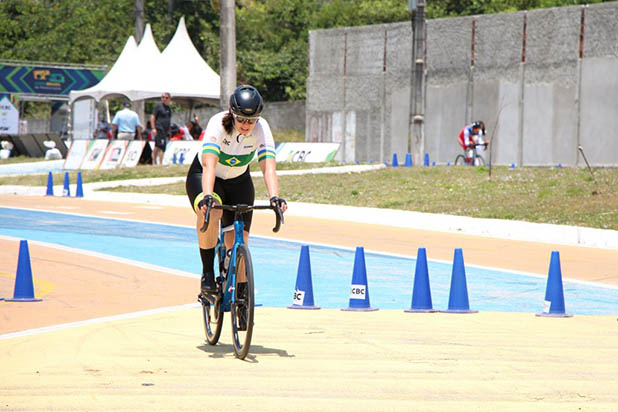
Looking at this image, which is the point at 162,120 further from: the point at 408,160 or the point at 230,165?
the point at 230,165

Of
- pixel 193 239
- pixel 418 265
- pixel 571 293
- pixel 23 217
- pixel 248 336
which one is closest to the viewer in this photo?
pixel 248 336

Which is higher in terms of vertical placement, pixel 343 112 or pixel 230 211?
pixel 343 112

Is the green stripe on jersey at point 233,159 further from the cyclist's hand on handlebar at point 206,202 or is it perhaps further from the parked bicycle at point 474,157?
the parked bicycle at point 474,157

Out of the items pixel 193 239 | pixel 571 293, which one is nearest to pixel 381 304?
pixel 571 293

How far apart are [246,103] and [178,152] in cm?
2667

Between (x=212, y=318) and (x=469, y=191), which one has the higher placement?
(x=469, y=191)

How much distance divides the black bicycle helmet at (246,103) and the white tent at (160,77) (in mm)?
31019

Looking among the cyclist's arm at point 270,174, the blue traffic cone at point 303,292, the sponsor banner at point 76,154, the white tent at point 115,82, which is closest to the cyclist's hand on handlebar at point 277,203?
the cyclist's arm at point 270,174

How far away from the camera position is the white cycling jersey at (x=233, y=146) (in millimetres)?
8031

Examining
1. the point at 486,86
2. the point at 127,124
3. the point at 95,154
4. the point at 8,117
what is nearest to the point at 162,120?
the point at 127,124

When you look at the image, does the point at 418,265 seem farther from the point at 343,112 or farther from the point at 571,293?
the point at 343,112

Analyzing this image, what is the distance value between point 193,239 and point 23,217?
16.3ft

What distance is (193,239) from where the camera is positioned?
58.5ft

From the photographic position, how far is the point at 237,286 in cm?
766
